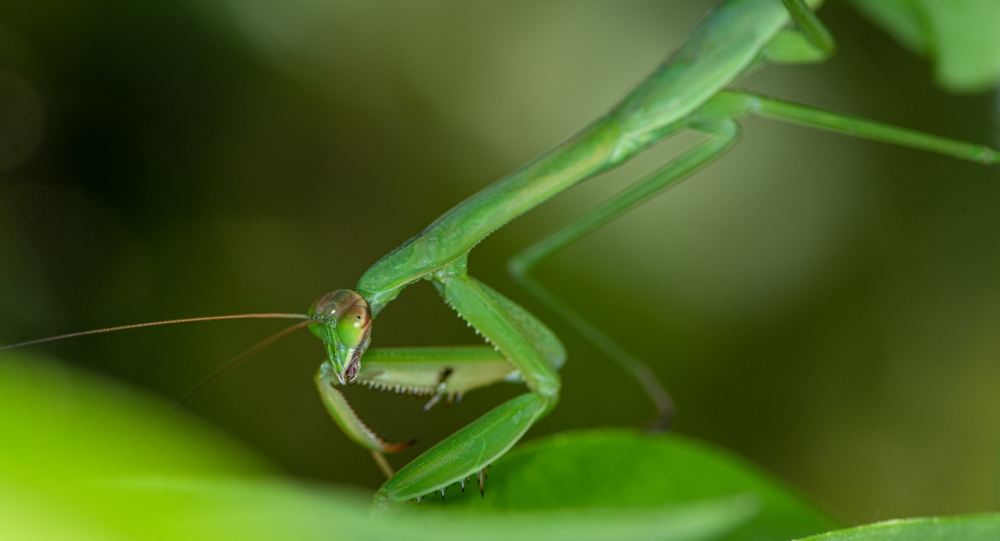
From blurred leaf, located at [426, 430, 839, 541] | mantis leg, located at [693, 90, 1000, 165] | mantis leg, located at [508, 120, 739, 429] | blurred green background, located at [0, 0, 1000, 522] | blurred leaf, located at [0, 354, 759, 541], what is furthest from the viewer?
blurred green background, located at [0, 0, 1000, 522]

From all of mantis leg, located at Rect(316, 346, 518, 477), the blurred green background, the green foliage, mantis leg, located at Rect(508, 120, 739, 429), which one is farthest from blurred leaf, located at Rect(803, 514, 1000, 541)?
→ the blurred green background

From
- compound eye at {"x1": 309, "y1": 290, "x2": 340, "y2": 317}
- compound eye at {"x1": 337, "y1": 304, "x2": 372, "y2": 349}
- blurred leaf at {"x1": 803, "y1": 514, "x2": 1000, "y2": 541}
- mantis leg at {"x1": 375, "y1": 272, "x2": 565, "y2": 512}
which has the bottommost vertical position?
blurred leaf at {"x1": 803, "y1": 514, "x2": 1000, "y2": 541}

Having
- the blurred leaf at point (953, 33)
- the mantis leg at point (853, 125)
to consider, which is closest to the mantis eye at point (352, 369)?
the mantis leg at point (853, 125)

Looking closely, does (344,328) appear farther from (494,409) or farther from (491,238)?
(491,238)

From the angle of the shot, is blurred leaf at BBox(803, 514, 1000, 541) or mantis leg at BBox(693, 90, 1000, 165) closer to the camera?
blurred leaf at BBox(803, 514, 1000, 541)

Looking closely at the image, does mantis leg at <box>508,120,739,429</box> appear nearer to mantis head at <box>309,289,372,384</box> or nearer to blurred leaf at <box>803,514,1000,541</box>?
mantis head at <box>309,289,372,384</box>

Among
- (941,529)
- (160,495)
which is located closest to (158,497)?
(160,495)

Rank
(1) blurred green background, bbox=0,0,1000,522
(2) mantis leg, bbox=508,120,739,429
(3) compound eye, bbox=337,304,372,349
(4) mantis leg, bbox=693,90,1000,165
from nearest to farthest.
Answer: (3) compound eye, bbox=337,304,372,349 → (4) mantis leg, bbox=693,90,1000,165 → (2) mantis leg, bbox=508,120,739,429 → (1) blurred green background, bbox=0,0,1000,522
